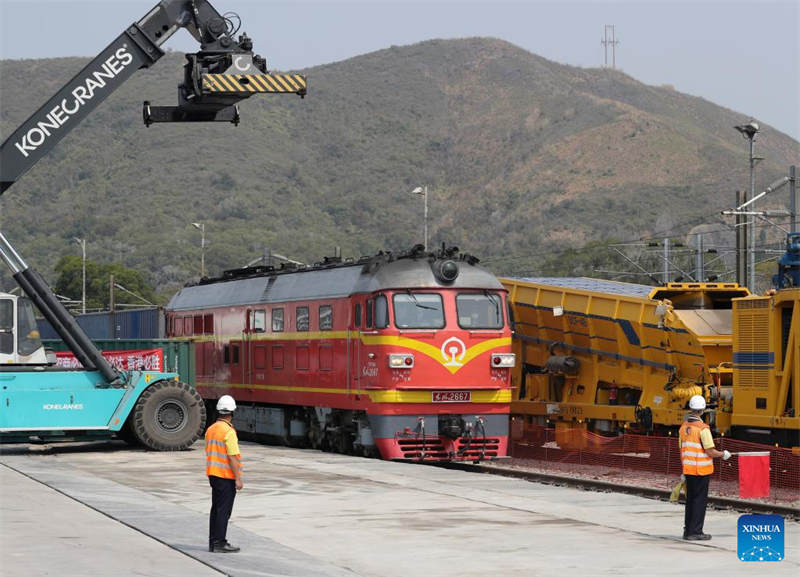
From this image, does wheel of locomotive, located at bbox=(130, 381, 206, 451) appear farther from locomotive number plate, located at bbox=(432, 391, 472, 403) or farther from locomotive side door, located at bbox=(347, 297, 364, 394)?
locomotive number plate, located at bbox=(432, 391, 472, 403)

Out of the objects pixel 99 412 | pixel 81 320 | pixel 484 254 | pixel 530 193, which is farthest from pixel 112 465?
pixel 530 193

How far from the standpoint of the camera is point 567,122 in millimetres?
190000

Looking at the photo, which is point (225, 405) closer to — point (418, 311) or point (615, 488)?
point (615, 488)

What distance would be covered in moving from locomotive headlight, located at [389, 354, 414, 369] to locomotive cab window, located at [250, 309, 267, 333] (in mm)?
6151

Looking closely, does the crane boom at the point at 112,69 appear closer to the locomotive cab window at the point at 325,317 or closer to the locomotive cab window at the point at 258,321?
the locomotive cab window at the point at 325,317

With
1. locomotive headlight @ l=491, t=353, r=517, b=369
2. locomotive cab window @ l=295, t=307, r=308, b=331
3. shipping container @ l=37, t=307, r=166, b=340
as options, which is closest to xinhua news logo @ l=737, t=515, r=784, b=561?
locomotive headlight @ l=491, t=353, r=517, b=369

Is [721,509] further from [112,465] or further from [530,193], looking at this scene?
[530,193]

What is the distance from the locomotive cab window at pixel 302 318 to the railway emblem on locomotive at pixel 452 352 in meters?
3.90

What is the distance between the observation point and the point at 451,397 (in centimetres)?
2434

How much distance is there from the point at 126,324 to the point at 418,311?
19919 mm

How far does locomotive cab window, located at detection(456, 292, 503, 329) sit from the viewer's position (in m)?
24.9

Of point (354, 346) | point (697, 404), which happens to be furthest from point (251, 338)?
point (697, 404)

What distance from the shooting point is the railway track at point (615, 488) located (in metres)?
18.3

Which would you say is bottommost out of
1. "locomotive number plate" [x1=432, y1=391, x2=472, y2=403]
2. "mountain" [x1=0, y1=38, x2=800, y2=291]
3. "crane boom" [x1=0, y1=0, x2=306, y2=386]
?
"locomotive number plate" [x1=432, y1=391, x2=472, y2=403]
